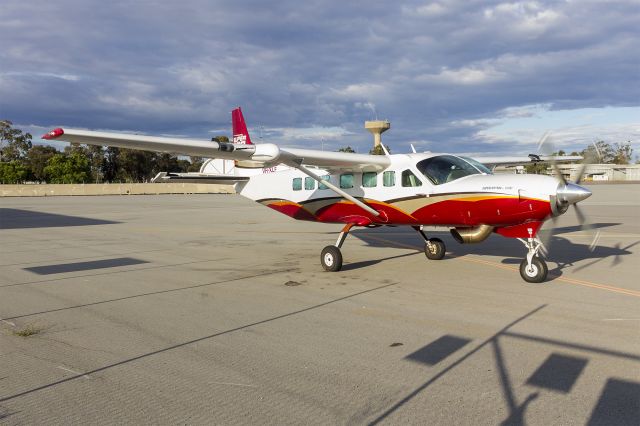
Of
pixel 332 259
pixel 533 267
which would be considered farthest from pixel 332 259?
pixel 533 267

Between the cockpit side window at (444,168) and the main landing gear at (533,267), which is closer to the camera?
the main landing gear at (533,267)

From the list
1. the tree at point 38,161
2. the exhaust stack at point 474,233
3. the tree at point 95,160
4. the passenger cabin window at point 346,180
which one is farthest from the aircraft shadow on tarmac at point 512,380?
the tree at point 38,161

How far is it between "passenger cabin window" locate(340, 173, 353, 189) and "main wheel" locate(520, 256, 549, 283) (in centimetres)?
447

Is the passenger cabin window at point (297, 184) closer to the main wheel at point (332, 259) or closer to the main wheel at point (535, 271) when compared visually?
the main wheel at point (332, 259)

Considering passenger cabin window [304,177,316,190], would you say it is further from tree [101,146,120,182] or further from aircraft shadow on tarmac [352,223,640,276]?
tree [101,146,120,182]

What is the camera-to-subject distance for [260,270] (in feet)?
37.1

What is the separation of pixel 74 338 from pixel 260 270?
5.38 meters

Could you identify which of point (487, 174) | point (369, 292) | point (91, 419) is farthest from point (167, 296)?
point (487, 174)

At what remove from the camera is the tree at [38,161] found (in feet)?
315

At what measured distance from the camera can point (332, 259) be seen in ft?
36.4

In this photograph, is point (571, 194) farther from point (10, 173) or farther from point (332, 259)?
point (10, 173)

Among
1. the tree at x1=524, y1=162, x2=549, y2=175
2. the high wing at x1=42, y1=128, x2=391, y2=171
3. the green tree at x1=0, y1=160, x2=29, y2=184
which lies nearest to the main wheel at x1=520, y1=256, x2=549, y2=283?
the tree at x1=524, y1=162, x2=549, y2=175

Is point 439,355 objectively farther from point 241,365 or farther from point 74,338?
point 74,338

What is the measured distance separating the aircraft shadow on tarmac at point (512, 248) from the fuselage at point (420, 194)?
2.20 m
